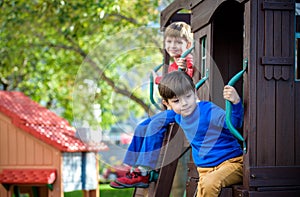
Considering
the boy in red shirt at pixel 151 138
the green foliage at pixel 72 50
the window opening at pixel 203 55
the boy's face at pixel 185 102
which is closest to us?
the boy's face at pixel 185 102

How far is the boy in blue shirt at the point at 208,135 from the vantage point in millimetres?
3508

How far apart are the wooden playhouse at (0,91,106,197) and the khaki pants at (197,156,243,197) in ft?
9.37

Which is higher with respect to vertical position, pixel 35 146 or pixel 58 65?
pixel 58 65

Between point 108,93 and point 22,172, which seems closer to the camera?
point 22,172

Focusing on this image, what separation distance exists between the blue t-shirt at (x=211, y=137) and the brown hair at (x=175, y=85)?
166 millimetres

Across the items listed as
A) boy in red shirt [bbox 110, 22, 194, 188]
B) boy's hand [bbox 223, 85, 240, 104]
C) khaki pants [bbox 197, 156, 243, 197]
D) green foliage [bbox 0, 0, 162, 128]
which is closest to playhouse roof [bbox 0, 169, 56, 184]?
green foliage [bbox 0, 0, 162, 128]

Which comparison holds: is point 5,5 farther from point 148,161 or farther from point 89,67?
point 148,161

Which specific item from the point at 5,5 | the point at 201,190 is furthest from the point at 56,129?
the point at 201,190

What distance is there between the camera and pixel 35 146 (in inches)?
248

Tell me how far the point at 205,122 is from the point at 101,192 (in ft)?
22.4

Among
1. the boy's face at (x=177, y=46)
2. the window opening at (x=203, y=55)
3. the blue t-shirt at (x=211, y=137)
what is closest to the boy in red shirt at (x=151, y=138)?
the boy's face at (x=177, y=46)

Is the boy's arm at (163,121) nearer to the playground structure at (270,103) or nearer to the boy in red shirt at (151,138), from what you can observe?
the boy in red shirt at (151,138)

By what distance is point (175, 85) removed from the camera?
3770 millimetres

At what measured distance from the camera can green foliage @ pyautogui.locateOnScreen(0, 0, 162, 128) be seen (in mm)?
7438
